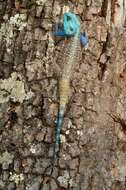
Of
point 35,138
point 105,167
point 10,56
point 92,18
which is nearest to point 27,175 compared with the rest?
point 35,138

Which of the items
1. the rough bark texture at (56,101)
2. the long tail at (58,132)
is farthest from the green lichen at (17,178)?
Answer: the long tail at (58,132)

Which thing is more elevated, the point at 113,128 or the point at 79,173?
the point at 113,128

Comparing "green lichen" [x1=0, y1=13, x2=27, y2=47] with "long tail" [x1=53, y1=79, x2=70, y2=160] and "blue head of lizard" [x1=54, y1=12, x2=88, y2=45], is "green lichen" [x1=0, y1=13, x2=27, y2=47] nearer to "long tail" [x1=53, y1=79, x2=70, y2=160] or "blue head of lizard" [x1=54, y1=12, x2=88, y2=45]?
"blue head of lizard" [x1=54, y1=12, x2=88, y2=45]

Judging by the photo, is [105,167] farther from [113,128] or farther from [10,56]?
[10,56]

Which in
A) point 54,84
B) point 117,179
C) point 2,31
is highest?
point 2,31

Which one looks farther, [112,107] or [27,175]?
[112,107]
